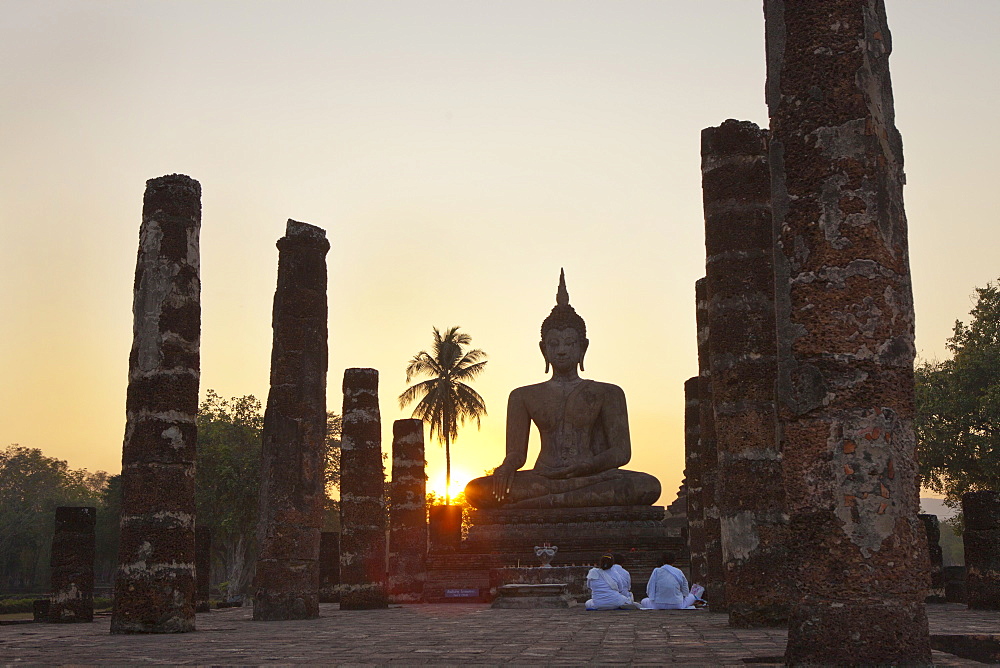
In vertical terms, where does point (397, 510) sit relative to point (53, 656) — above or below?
above

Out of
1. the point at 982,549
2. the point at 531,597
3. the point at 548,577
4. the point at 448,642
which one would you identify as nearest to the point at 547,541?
the point at 548,577

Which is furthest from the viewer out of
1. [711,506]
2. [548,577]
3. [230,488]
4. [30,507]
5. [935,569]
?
[30,507]

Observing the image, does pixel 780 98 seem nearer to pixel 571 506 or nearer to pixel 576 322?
pixel 571 506

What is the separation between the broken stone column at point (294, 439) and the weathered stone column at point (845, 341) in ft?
30.2

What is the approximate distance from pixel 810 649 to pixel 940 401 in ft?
94.0

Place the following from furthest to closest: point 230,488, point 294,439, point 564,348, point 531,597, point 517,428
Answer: point 230,488, point 517,428, point 564,348, point 531,597, point 294,439

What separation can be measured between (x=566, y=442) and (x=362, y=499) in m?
7.58

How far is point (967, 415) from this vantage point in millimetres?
32094

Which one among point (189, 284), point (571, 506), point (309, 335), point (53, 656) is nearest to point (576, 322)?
point (571, 506)

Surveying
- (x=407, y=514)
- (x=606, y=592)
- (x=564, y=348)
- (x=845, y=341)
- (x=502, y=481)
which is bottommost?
(x=606, y=592)

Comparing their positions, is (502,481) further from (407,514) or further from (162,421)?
(162,421)

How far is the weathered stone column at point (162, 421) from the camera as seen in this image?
11.8m

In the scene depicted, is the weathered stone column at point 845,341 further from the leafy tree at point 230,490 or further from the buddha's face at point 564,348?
the leafy tree at point 230,490

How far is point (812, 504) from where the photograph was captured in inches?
255
